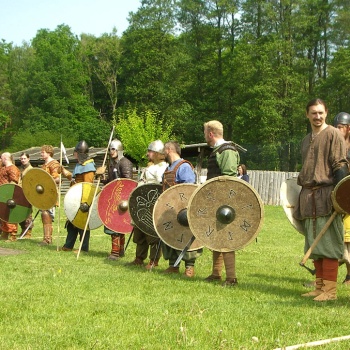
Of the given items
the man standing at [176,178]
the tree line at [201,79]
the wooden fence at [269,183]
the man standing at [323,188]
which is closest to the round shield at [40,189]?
the man standing at [176,178]

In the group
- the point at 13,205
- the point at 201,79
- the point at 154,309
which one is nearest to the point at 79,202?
the point at 13,205

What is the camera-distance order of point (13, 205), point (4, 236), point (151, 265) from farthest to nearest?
point (4, 236)
point (13, 205)
point (151, 265)

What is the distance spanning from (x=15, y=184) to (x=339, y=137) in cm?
667

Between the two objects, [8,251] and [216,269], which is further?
[8,251]

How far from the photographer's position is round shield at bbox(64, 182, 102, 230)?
938 cm

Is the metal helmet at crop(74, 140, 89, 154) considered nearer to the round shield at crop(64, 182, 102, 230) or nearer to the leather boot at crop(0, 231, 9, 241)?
the round shield at crop(64, 182, 102, 230)

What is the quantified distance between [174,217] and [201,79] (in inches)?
1535

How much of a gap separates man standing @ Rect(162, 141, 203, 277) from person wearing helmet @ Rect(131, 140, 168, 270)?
404 millimetres

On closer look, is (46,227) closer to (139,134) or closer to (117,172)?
(117,172)

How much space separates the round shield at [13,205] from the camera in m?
10.9

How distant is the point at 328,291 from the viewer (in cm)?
562

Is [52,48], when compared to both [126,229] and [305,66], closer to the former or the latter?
[305,66]

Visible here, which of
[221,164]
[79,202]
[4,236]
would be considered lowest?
[4,236]

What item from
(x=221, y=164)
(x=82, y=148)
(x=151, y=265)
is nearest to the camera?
(x=221, y=164)
